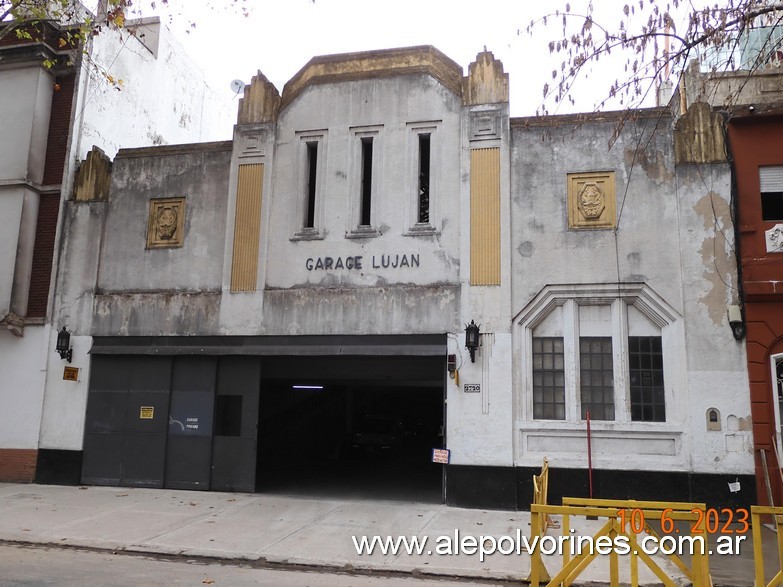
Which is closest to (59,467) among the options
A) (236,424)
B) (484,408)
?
(236,424)

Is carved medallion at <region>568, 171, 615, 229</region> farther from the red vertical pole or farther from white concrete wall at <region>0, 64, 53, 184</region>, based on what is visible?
white concrete wall at <region>0, 64, 53, 184</region>

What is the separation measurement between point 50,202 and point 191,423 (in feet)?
22.7

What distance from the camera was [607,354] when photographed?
13.7 m

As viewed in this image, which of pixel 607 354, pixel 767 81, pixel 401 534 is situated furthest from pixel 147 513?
pixel 767 81

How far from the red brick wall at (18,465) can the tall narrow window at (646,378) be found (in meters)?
13.6

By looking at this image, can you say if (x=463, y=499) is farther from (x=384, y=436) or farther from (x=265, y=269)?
(x=384, y=436)

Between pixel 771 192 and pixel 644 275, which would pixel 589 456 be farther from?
pixel 771 192

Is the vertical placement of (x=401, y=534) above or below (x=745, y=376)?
below

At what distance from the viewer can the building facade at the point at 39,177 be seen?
1583 centimetres

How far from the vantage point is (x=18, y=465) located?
615 inches

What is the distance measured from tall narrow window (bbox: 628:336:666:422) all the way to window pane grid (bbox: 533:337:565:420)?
139 cm

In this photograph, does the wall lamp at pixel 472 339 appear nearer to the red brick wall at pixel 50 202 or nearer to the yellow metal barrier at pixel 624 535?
the yellow metal barrier at pixel 624 535

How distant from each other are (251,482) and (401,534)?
491cm

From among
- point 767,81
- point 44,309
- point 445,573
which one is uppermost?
point 767,81
